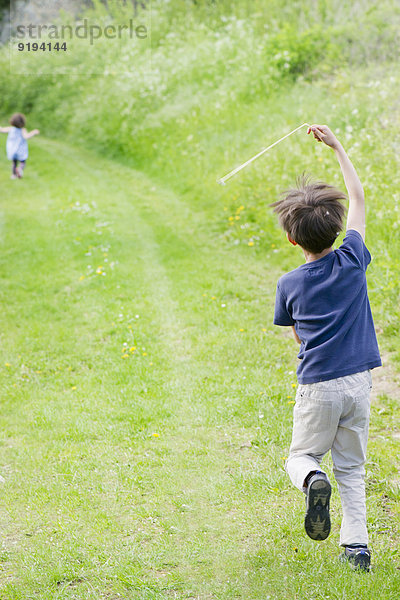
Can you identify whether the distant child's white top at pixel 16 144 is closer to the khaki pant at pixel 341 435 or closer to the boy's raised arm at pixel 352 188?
the boy's raised arm at pixel 352 188

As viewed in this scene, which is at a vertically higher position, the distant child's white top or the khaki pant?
the khaki pant

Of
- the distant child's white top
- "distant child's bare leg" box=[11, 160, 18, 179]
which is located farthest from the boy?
"distant child's bare leg" box=[11, 160, 18, 179]

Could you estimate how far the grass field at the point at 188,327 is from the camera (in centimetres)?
371

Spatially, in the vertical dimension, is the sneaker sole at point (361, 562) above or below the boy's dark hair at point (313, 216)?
below

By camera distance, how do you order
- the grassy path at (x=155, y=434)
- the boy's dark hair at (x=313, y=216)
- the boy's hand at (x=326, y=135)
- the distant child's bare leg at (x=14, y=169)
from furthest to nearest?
the distant child's bare leg at (x=14, y=169) → the grassy path at (x=155, y=434) → the boy's hand at (x=326, y=135) → the boy's dark hair at (x=313, y=216)

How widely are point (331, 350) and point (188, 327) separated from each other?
4329mm

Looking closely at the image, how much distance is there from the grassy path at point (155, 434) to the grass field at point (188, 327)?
18 millimetres

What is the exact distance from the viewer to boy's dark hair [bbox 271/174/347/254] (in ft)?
10.4

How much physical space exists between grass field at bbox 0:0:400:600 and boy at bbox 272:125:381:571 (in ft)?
1.63

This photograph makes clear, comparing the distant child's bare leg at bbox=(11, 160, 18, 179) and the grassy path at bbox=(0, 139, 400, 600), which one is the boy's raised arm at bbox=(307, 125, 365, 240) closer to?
the grassy path at bbox=(0, 139, 400, 600)

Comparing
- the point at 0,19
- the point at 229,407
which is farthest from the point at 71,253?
the point at 0,19

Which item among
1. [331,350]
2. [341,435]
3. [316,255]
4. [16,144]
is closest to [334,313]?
[331,350]

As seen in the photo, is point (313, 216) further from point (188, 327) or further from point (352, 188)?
point (188, 327)

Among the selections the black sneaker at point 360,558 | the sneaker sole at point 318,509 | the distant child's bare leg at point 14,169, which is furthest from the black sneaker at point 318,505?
the distant child's bare leg at point 14,169
